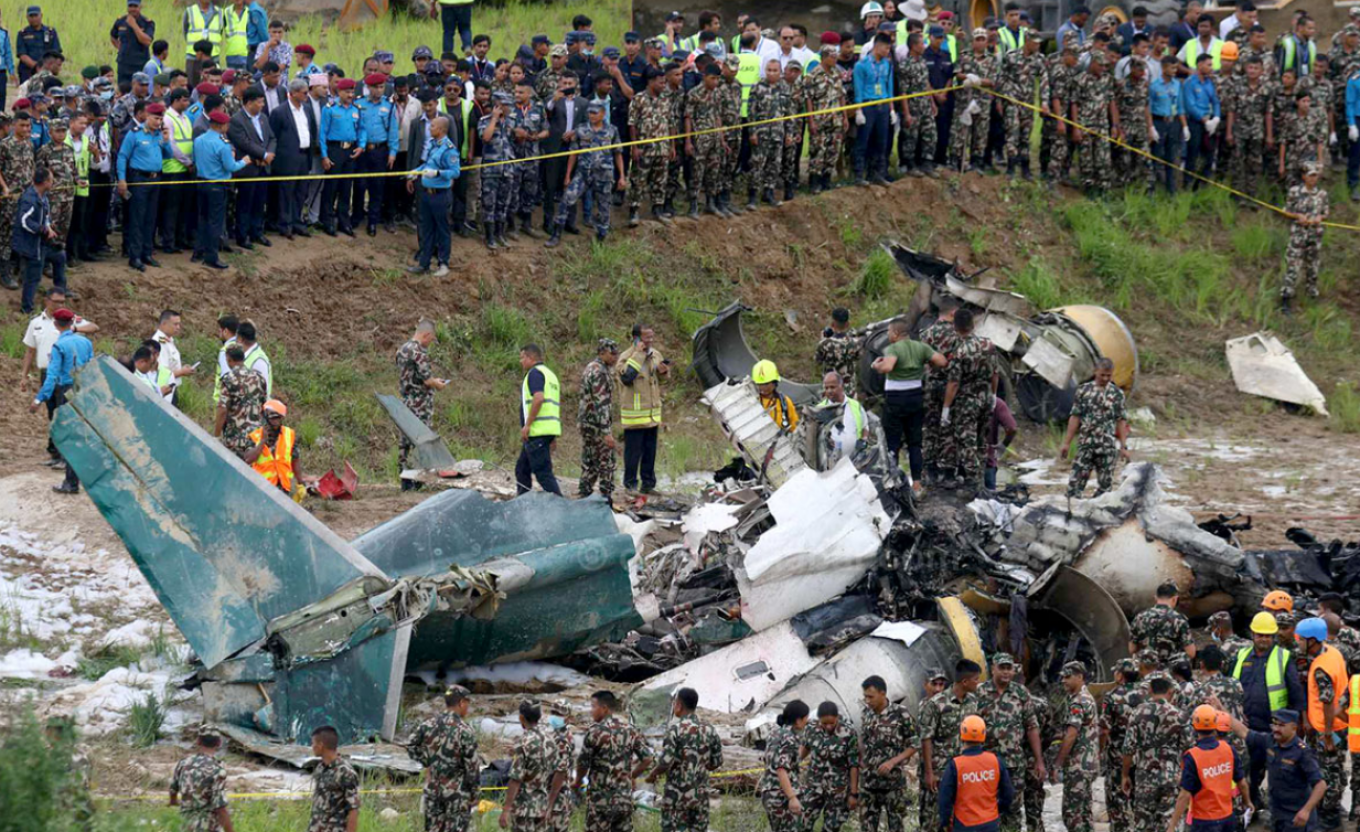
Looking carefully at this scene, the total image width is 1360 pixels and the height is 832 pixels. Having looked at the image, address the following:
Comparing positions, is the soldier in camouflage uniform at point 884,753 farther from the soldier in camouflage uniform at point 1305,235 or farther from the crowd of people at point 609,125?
the soldier in camouflage uniform at point 1305,235

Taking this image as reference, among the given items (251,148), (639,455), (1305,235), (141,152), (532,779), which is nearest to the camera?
(532,779)

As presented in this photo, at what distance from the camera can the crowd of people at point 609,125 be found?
19.1 meters

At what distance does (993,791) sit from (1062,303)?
504 inches

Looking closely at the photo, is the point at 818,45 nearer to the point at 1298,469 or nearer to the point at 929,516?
the point at 1298,469

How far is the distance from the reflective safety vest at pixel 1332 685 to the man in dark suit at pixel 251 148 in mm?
11698

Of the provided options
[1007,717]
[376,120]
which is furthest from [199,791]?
[376,120]

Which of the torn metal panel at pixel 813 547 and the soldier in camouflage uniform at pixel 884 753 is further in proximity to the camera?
the torn metal panel at pixel 813 547

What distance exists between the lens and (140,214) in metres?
19.0

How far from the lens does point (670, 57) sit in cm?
2245

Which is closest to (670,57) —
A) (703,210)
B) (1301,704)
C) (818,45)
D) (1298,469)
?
(703,210)

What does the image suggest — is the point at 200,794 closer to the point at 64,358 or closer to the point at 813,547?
the point at 813,547

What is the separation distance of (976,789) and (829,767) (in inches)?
36.3

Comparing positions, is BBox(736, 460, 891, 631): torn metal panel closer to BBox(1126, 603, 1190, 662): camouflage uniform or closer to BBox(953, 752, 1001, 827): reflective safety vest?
Result: BBox(1126, 603, 1190, 662): camouflage uniform

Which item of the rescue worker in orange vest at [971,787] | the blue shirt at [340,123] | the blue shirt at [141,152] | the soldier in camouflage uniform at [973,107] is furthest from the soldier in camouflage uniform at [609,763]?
the soldier in camouflage uniform at [973,107]
